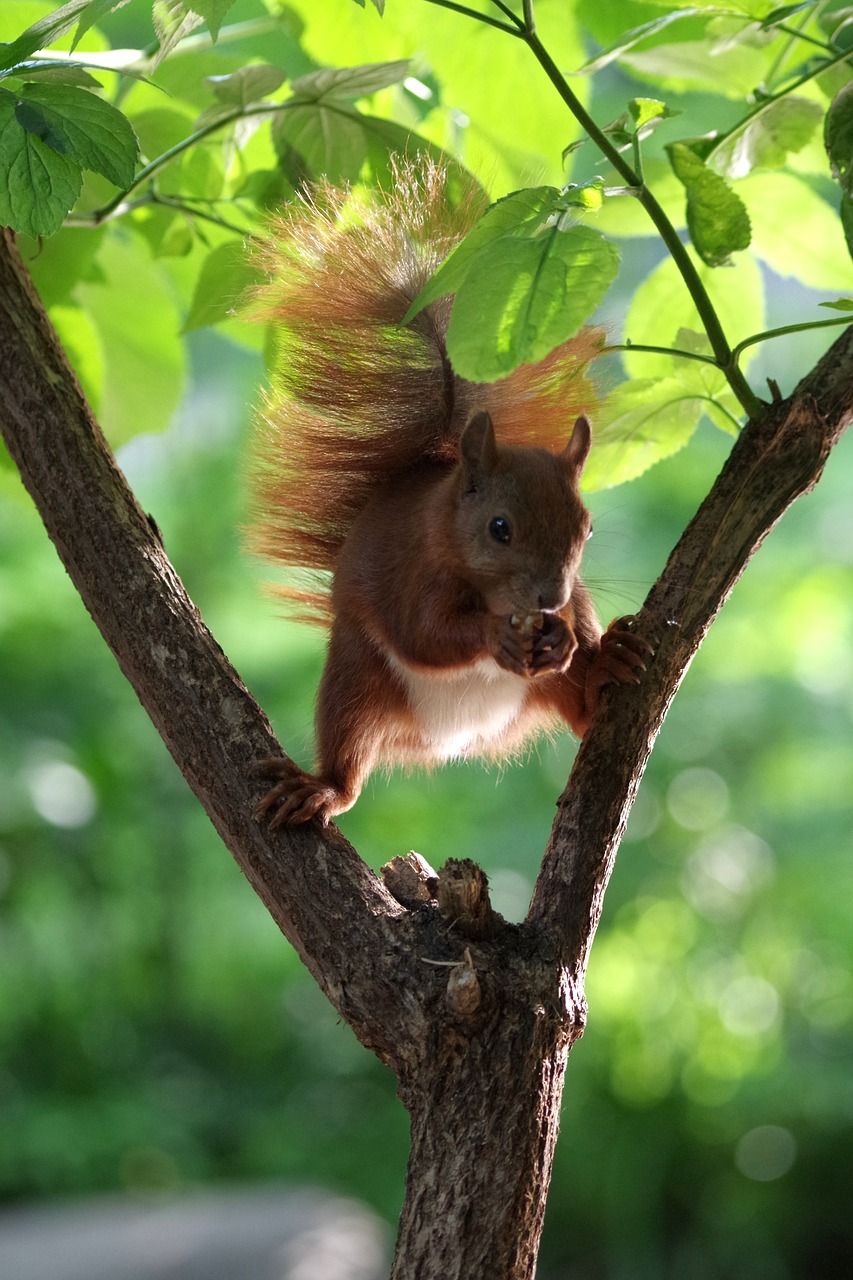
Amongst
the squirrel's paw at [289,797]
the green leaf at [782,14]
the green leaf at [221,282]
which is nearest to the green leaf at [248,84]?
the green leaf at [221,282]

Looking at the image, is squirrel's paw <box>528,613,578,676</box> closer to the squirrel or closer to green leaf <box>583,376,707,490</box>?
the squirrel

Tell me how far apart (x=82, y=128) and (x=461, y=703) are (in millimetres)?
660

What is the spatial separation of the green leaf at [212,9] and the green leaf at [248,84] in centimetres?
29

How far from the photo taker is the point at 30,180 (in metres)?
0.77

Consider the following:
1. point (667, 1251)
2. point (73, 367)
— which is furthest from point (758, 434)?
point (667, 1251)

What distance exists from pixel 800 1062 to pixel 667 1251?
2.03 feet

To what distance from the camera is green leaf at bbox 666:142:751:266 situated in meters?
0.84

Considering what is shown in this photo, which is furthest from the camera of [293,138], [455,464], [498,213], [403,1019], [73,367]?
[455,464]

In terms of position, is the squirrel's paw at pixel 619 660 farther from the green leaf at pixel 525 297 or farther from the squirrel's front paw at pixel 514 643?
the green leaf at pixel 525 297

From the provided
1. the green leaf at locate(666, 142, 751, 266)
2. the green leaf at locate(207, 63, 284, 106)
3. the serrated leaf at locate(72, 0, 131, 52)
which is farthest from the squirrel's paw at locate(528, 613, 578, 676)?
the serrated leaf at locate(72, 0, 131, 52)

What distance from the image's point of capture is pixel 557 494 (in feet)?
3.73

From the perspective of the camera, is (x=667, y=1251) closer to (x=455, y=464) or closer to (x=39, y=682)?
(x=39, y=682)

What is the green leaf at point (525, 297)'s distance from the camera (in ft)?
2.10

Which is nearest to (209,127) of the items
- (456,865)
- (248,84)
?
(248,84)
